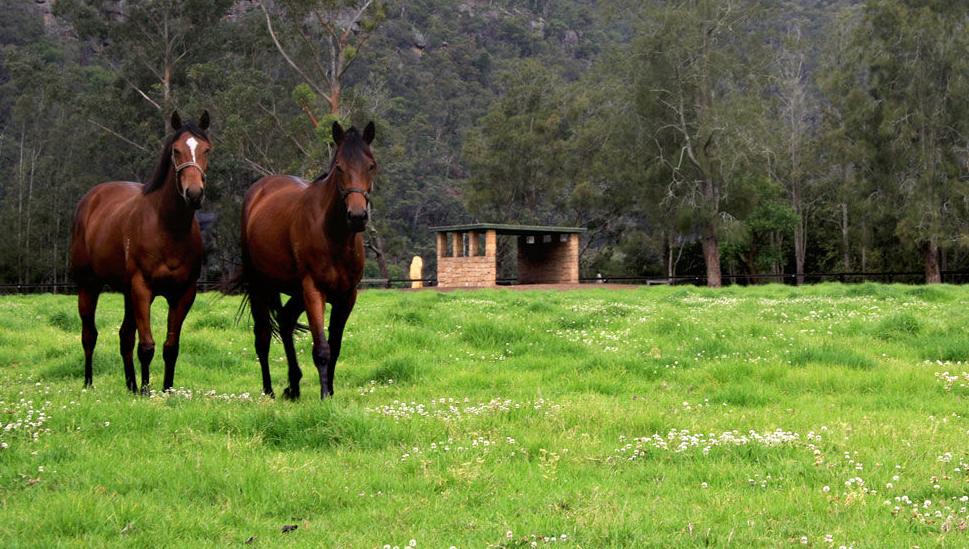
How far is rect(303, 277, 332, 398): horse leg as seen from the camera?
7.84 meters

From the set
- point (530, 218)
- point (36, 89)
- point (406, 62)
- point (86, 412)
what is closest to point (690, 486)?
point (86, 412)

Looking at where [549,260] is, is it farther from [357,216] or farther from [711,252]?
[357,216]

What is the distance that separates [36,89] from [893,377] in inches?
2763

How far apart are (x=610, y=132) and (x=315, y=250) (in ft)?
165

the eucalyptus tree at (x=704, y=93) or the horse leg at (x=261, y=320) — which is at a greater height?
the eucalyptus tree at (x=704, y=93)

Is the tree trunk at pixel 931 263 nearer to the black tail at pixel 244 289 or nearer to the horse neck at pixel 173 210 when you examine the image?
the black tail at pixel 244 289

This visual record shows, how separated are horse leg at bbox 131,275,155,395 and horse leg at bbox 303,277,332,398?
5.34ft

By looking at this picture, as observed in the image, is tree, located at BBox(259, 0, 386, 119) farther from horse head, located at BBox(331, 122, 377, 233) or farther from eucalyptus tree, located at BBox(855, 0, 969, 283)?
horse head, located at BBox(331, 122, 377, 233)

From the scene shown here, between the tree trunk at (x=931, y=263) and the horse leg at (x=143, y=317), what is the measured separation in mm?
40747

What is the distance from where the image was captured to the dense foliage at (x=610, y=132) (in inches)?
1703

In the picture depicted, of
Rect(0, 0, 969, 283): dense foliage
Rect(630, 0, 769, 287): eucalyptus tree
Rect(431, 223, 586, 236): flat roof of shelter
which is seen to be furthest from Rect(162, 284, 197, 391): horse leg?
Rect(630, 0, 769, 287): eucalyptus tree

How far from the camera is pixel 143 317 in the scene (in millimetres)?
8336

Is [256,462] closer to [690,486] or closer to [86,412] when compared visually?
[86,412]

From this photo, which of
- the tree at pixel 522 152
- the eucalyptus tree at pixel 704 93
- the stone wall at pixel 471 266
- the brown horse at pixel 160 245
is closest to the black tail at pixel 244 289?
the brown horse at pixel 160 245
